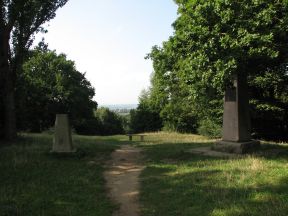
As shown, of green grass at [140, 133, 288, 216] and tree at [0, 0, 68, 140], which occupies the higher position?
tree at [0, 0, 68, 140]

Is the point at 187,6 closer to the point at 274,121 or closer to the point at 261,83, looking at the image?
the point at 261,83

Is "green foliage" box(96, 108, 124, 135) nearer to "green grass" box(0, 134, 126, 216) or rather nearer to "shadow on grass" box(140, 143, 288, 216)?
"green grass" box(0, 134, 126, 216)

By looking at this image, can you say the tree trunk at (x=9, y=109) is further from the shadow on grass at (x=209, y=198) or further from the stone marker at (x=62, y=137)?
the shadow on grass at (x=209, y=198)

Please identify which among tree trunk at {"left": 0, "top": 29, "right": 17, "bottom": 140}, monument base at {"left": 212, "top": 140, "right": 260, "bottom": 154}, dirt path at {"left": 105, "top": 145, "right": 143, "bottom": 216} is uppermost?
tree trunk at {"left": 0, "top": 29, "right": 17, "bottom": 140}

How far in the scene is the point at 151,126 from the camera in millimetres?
62438

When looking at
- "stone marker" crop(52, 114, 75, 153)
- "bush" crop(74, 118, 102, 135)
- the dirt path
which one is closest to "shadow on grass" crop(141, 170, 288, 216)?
the dirt path

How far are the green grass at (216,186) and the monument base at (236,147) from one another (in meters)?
0.80

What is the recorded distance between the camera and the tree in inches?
723

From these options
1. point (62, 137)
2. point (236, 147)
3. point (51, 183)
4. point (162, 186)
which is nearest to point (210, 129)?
point (236, 147)

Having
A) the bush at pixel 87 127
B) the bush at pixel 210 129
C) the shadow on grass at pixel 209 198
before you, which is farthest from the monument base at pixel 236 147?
the bush at pixel 87 127

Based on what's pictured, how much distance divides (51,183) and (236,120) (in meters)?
7.74

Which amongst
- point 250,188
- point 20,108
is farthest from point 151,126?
point 250,188

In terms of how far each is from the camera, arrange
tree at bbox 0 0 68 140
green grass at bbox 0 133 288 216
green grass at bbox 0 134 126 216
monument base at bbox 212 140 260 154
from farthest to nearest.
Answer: tree at bbox 0 0 68 140
monument base at bbox 212 140 260 154
green grass at bbox 0 134 126 216
green grass at bbox 0 133 288 216

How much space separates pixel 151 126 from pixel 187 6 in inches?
1933
